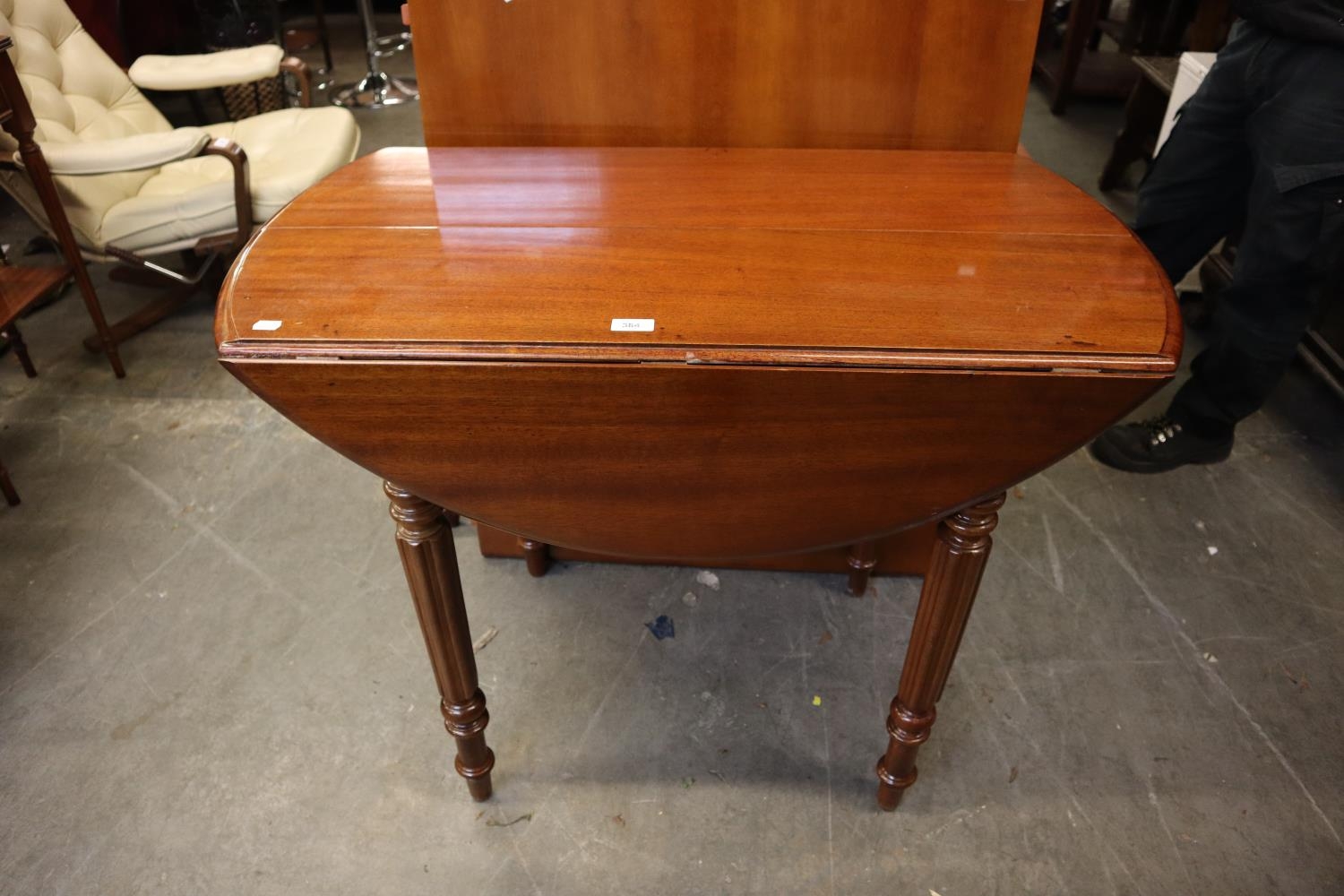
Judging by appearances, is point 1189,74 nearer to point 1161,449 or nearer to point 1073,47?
point 1161,449

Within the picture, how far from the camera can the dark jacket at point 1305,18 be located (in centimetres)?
153

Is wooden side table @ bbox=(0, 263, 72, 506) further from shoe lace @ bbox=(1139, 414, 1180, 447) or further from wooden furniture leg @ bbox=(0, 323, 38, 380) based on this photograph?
shoe lace @ bbox=(1139, 414, 1180, 447)

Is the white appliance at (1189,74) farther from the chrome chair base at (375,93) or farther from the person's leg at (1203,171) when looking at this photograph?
the chrome chair base at (375,93)

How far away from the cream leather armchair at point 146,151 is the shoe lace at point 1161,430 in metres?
2.22

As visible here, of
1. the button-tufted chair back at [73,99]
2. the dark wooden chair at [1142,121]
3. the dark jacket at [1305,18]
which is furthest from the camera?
the dark wooden chair at [1142,121]

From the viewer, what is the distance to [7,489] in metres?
1.85

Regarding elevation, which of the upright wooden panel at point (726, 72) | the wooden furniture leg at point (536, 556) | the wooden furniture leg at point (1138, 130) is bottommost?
the wooden furniture leg at point (536, 556)

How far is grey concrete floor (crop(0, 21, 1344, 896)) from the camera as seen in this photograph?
128cm

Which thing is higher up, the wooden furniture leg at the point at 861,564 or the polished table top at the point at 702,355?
the polished table top at the point at 702,355

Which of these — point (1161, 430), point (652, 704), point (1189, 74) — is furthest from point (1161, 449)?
point (652, 704)

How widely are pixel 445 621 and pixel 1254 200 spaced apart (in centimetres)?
175

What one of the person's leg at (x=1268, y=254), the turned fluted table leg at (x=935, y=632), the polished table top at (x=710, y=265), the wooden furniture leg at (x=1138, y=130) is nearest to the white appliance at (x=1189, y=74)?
the wooden furniture leg at (x=1138, y=130)

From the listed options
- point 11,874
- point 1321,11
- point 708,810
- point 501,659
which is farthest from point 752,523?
point 1321,11

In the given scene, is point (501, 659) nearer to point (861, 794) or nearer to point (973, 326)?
point (861, 794)
